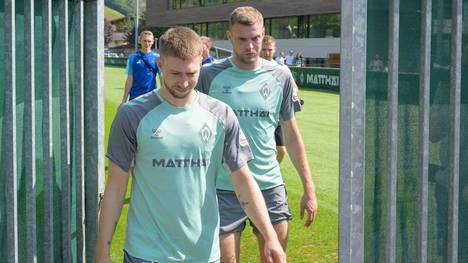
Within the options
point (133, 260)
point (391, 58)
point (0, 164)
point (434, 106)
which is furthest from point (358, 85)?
point (0, 164)

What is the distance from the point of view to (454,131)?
3.57 metres

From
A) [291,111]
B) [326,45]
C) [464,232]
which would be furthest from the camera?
[326,45]

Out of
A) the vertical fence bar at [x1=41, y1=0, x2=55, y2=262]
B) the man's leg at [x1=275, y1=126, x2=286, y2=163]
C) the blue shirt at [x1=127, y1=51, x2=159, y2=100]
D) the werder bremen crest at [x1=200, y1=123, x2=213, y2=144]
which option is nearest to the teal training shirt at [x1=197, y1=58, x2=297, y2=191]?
the werder bremen crest at [x1=200, y1=123, x2=213, y2=144]

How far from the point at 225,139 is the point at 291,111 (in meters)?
1.49

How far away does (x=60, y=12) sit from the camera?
3586mm

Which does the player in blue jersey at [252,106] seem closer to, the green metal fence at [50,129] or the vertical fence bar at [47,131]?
the green metal fence at [50,129]

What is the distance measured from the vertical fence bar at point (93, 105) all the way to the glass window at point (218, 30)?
172 feet

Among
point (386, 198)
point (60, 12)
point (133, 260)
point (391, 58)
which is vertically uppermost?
point (60, 12)

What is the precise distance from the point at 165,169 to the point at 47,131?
2.34ft

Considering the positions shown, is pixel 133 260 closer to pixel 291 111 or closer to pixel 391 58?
pixel 391 58

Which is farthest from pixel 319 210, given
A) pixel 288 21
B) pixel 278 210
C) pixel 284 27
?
pixel 284 27

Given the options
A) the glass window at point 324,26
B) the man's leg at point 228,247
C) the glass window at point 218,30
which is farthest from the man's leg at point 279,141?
the glass window at point 218,30

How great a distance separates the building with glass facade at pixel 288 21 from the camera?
142 feet

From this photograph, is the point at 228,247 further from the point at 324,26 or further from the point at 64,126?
the point at 324,26
